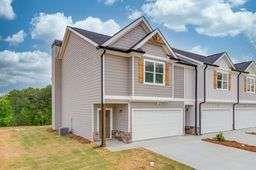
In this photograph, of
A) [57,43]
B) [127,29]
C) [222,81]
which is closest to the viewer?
[127,29]

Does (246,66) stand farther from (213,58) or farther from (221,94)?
(221,94)

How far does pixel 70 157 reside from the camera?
14836mm

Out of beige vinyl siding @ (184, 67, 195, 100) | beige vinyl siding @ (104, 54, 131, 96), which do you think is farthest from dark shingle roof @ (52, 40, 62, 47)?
beige vinyl siding @ (184, 67, 195, 100)

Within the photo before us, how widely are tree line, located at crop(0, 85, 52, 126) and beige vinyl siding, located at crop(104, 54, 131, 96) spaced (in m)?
27.9

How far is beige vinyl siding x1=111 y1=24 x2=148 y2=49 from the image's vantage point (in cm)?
1909

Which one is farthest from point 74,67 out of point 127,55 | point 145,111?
point 145,111

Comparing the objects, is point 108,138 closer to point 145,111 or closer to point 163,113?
point 145,111

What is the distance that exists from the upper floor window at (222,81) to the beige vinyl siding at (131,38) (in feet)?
30.1

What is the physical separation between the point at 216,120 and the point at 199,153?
10482mm

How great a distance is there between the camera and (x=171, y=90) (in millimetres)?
21078

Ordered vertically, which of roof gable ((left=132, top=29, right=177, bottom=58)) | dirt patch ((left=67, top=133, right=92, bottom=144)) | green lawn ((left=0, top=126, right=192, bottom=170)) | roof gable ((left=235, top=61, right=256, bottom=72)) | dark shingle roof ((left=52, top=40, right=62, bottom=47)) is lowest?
green lawn ((left=0, top=126, right=192, bottom=170))

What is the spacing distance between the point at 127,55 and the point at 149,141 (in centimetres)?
588

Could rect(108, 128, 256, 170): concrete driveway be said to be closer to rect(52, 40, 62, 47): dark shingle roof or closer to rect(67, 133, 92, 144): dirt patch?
rect(67, 133, 92, 144): dirt patch

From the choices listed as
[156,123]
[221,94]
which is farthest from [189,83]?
[156,123]
